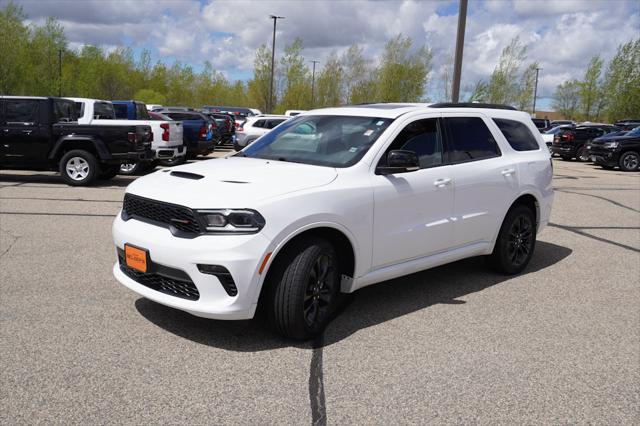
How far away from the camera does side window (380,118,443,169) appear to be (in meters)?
4.99

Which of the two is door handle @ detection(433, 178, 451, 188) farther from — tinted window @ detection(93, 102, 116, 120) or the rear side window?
tinted window @ detection(93, 102, 116, 120)

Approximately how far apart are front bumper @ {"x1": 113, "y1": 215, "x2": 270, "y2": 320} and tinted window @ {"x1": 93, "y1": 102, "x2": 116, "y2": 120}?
1039 centimetres

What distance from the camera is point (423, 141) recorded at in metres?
5.21

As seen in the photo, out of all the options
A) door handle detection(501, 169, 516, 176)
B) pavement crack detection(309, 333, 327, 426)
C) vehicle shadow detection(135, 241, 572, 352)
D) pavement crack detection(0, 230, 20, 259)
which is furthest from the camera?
pavement crack detection(0, 230, 20, 259)

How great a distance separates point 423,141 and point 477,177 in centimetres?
73

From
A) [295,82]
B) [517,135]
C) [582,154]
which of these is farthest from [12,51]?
[517,135]

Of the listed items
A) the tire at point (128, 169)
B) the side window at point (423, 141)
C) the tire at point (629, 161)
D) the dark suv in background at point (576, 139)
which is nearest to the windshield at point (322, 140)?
the side window at point (423, 141)

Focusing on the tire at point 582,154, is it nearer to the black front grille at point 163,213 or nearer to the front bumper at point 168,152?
the front bumper at point 168,152

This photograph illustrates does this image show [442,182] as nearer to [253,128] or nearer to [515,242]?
[515,242]

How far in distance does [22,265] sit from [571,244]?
6.62m

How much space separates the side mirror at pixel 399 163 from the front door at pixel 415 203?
58 mm

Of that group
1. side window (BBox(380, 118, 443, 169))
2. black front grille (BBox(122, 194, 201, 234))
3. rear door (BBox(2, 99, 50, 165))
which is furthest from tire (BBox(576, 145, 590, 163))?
black front grille (BBox(122, 194, 201, 234))

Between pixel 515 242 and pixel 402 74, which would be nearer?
pixel 515 242

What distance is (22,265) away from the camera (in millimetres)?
5934
